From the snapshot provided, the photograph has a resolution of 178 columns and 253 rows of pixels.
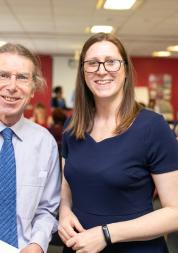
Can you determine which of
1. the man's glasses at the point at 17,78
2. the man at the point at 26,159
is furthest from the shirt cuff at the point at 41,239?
the man's glasses at the point at 17,78

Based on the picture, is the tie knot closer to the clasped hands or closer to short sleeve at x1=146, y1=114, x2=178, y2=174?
the clasped hands

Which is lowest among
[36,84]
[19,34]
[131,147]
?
[131,147]

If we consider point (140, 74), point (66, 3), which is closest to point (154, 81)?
point (140, 74)

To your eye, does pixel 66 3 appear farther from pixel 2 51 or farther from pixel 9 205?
pixel 9 205

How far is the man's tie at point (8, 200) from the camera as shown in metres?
1.43

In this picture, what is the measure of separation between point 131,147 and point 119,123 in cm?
14

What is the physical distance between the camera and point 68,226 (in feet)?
4.70

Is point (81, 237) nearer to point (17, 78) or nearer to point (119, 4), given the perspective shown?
point (17, 78)

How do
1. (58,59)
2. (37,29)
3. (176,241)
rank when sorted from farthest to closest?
(58,59) → (37,29) → (176,241)

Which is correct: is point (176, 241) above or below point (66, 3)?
below

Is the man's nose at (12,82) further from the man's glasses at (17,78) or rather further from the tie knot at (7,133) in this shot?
the tie knot at (7,133)

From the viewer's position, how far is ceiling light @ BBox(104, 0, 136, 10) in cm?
559

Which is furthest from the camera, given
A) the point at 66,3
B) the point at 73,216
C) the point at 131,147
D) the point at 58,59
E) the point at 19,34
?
the point at 58,59

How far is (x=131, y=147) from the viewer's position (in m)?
1.37
